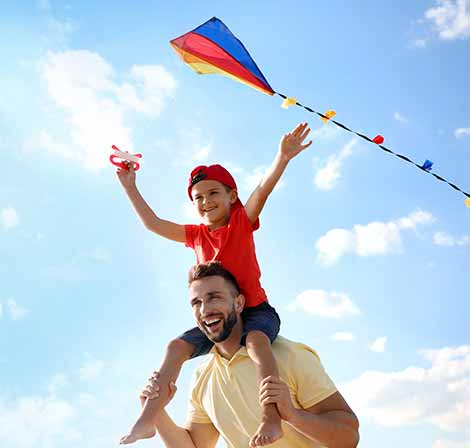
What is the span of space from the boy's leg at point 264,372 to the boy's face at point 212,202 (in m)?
1.14

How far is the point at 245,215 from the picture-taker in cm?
550

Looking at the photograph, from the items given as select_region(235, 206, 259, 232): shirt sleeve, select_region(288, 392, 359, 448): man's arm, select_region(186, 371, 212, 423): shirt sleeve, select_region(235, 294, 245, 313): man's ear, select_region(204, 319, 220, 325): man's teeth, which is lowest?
select_region(288, 392, 359, 448): man's arm

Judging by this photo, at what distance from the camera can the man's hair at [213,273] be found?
5.11m

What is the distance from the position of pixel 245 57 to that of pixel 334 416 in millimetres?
3580

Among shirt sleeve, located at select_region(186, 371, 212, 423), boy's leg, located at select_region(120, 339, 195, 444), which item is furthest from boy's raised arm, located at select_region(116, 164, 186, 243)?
shirt sleeve, located at select_region(186, 371, 212, 423)

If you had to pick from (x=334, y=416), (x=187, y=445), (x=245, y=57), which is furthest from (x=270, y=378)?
(x=245, y=57)

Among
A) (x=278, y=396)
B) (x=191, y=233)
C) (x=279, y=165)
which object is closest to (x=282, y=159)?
(x=279, y=165)

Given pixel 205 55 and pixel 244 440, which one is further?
pixel 205 55

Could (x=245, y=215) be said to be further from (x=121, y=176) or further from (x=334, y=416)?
(x=334, y=416)

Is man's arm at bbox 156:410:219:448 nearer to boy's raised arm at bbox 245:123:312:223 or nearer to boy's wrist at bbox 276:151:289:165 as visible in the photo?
boy's raised arm at bbox 245:123:312:223

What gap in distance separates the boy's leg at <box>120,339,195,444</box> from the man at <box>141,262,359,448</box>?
0.20ft

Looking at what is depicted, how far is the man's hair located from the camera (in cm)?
511

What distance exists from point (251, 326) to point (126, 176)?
6.55ft

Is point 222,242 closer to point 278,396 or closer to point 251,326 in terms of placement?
point 251,326
